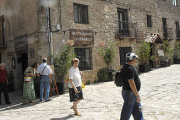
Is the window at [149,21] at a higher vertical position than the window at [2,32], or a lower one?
higher

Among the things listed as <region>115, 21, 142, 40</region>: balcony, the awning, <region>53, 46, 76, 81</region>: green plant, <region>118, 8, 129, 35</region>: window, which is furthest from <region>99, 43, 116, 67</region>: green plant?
the awning

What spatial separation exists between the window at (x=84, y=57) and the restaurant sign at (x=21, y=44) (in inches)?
106

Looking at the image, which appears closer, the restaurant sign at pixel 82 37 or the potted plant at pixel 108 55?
the restaurant sign at pixel 82 37

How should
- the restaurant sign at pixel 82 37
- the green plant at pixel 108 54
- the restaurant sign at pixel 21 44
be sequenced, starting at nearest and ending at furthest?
the restaurant sign at pixel 82 37 → the restaurant sign at pixel 21 44 → the green plant at pixel 108 54

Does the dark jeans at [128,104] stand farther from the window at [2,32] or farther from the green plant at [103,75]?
the window at [2,32]

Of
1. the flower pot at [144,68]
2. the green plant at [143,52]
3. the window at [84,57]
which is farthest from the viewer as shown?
the green plant at [143,52]

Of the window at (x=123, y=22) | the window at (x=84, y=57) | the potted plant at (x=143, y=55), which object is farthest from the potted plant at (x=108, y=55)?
the potted plant at (x=143, y=55)

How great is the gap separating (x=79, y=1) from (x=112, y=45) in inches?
130

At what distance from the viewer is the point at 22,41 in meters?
9.98

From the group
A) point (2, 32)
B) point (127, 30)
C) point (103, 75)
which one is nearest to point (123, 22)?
point (127, 30)

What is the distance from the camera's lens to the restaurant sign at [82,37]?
9.55 m

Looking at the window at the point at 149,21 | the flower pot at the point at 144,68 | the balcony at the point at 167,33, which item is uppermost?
the window at the point at 149,21

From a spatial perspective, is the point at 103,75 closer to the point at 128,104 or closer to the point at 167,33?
the point at 128,104

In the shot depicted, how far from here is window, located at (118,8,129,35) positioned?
40.6 feet
